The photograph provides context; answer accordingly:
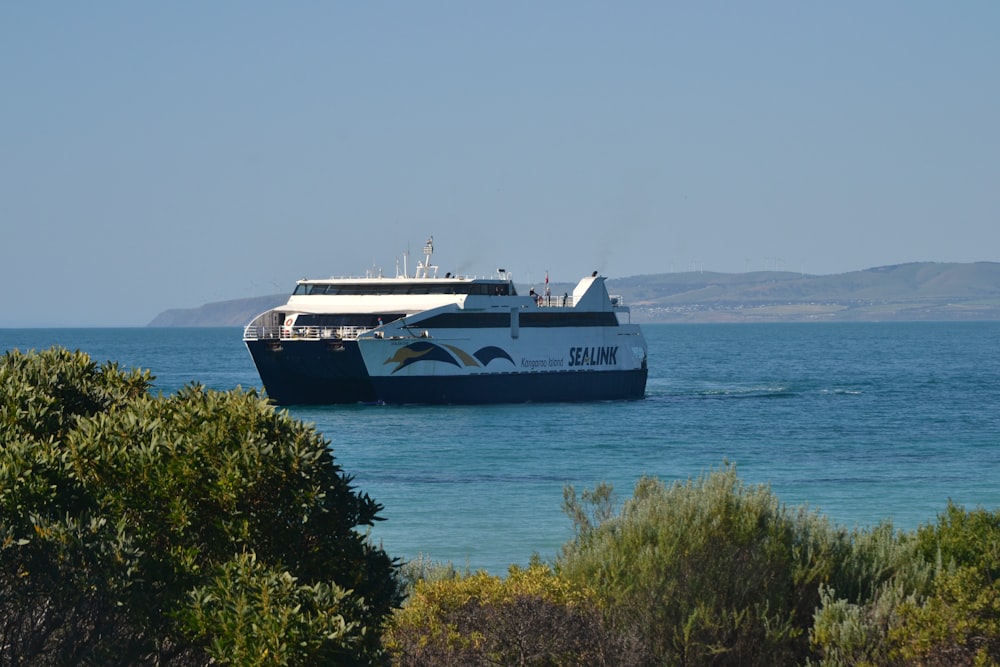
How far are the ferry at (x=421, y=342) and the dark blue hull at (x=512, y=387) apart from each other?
2.0 inches

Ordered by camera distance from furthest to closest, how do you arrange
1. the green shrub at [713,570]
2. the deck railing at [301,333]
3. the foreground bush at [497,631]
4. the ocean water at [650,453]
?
the deck railing at [301,333] → the ocean water at [650,453] → the green shrub at [713,570] → the foreground bush at [497,631]

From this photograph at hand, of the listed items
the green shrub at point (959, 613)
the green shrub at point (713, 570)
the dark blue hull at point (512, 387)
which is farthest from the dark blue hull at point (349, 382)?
the green shrub at point (959, 613)

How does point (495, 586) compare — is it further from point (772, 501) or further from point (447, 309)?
point (447, 309)

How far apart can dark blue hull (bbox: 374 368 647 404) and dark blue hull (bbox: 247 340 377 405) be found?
3.20 feet

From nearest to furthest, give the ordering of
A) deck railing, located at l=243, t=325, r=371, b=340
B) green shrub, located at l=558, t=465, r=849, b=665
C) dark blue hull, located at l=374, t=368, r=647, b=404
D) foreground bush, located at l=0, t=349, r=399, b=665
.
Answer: foreground bush, located at l=0, t=349, r=399, b=665
green shrub, located at l=558, t=465, r=849, b=665
deck railing, located at l=243, t=325, r=371, b=340
dark blue hull, located at l=374, t=368, r=647, b=404

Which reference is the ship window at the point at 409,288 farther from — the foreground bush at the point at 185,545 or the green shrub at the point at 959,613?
the foreground bush at the point at 185,545

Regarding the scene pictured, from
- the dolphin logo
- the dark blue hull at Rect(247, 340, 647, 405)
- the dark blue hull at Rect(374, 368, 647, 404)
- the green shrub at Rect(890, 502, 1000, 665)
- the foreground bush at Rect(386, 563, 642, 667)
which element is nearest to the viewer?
the foreground bush at Rect(386, 563, 642, 667)

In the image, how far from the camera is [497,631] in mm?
12039

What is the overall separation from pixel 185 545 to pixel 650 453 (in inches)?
1380

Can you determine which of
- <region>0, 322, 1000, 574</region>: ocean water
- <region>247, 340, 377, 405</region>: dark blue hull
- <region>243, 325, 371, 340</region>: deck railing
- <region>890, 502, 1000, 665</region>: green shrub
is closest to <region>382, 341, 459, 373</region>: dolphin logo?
<region>247, 340, 377, 405</region>: dark blue hull

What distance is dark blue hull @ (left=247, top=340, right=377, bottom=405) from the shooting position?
174 ft

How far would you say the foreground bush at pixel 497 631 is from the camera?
39.4ft

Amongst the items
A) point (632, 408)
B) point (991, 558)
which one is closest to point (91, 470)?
point (991, 558)

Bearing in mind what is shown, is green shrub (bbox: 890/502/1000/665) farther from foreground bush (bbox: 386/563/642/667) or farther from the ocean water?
foreground bush (bbox: 386/563/642/667)
